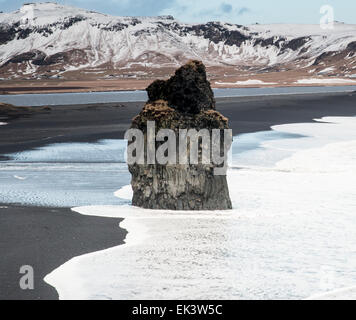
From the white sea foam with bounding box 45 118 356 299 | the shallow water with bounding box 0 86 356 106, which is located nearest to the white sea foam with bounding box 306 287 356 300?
the white sea foam with bounding box 45 118 356 299

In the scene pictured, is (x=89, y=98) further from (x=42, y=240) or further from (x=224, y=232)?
(x=42, y=240)

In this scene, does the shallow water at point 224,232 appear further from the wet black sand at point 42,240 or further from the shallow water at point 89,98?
the shallow water at point 89,98

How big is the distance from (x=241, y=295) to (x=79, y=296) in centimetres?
238

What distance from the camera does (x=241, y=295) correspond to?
9562 millimetres

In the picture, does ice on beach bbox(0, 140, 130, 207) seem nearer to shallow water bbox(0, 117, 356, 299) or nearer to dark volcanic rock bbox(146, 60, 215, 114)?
shallow water bbox(0, 117, 356, 299)

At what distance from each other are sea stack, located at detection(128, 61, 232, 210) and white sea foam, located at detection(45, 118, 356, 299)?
0.45 meters

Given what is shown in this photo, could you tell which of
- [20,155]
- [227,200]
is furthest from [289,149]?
[227,200]

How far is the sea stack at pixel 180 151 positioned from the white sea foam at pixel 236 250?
1.46 feet

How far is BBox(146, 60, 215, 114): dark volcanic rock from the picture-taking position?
16578mm

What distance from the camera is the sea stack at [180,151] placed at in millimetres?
15867

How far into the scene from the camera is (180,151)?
1583 centimetres

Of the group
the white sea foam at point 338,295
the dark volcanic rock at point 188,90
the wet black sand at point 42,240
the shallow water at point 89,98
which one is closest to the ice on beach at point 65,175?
the wet black sand at point 42,240

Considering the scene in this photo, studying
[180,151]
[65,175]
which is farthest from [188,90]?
[65,175]
